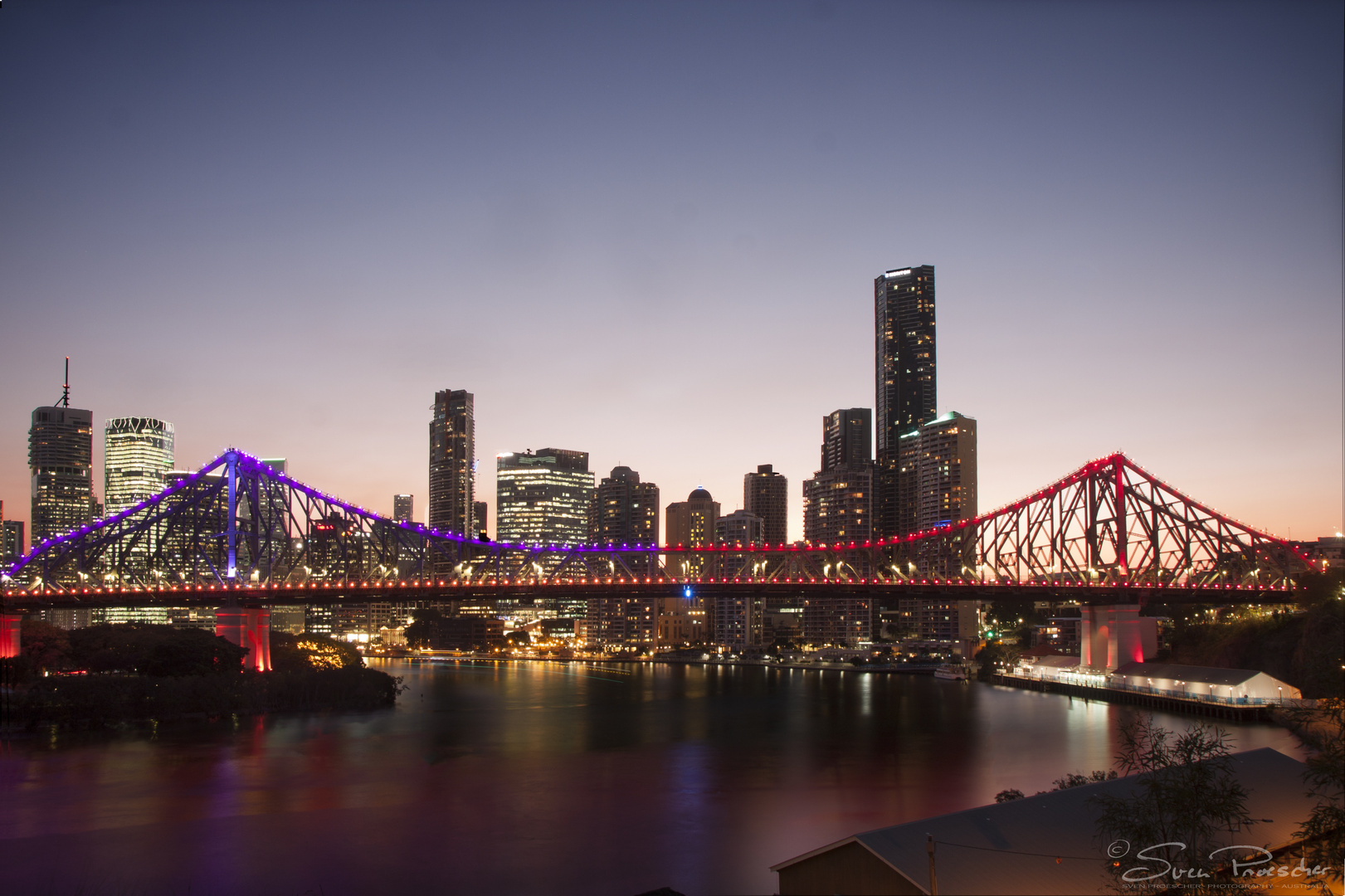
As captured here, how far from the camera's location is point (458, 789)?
131ft

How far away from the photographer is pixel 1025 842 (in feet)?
63.5

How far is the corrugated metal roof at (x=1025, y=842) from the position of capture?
1780cm

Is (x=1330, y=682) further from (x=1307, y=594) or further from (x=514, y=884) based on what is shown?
(x=1307, y=594)

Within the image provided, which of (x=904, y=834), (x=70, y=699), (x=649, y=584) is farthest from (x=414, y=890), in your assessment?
(x=649, y=584)

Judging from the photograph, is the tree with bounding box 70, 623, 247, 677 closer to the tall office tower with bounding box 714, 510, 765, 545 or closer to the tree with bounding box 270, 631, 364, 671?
the tree with bounding box 270, 631, 364, 671

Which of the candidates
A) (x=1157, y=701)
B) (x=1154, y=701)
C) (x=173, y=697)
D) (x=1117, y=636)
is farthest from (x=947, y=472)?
(x=173, y=697)

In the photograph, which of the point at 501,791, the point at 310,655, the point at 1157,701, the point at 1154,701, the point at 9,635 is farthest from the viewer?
the point at 310,655

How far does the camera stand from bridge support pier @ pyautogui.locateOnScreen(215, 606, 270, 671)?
68.6m

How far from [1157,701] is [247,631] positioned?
59.8 m

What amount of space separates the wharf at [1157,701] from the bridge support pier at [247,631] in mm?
57870

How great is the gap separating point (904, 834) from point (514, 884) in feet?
42.1

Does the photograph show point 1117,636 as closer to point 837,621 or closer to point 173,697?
point 173,697

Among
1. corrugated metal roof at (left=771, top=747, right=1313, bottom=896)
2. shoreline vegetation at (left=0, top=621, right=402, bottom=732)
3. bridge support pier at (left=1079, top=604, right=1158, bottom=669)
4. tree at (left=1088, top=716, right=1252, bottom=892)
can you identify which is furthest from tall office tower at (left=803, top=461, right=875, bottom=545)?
tree at (left=1088, top=716, right=1252, bottom=892)

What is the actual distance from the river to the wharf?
2231 millimetres
